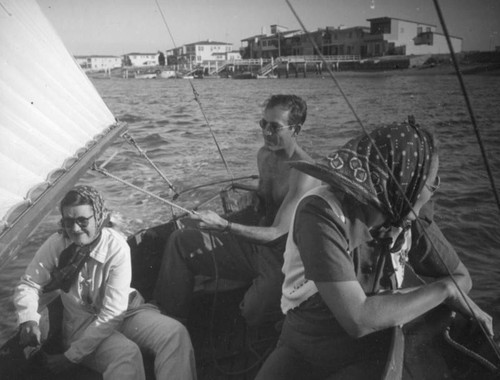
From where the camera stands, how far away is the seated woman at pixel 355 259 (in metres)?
1.68

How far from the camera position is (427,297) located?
182cm

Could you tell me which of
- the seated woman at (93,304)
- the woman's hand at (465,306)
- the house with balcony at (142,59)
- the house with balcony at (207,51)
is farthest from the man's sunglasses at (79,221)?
the house with balcony at (142,59)

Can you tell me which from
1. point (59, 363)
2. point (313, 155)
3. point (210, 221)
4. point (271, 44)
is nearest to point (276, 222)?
point (210, 221)

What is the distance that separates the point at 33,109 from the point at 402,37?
240 ft

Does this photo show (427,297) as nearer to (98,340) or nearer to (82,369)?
(98,340)

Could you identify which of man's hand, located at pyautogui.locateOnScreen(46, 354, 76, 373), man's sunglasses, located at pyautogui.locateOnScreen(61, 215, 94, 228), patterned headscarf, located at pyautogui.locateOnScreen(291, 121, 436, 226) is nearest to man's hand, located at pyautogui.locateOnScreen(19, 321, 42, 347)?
man's hand, located at pyautogui.locateOnScreen(46, 354, 76, 373)

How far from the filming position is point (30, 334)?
2.46 metres

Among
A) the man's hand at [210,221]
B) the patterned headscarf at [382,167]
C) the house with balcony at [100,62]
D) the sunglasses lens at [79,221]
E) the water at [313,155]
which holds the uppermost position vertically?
the house with balcony at [100,62]

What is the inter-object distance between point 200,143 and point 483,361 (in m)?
14.0

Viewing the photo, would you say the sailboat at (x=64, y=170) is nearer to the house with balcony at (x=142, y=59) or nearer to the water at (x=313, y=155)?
the water at (x=313, y=155)

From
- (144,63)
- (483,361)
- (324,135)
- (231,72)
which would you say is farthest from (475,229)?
(144,63)

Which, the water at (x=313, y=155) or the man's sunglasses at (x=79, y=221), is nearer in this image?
the man's sunglasses at (x=79, y=221)

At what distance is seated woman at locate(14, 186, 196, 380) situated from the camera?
8.02 feet

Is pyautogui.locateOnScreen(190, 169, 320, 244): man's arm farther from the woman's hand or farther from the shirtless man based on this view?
the woman's hand
